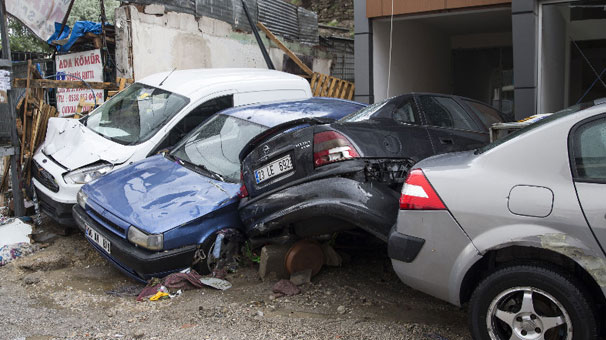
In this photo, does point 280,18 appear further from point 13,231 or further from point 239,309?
point 239,309

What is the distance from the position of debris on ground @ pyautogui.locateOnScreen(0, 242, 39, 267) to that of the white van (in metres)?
0.41

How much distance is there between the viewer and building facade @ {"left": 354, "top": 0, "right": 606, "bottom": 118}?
25.4 ft

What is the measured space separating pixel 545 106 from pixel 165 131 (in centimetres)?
539

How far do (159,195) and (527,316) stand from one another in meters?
3.24

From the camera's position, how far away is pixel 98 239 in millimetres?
4957

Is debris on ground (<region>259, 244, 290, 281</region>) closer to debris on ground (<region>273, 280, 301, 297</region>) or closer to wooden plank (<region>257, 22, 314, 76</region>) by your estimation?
debris on ground (<region>273, 280, 301, 297</region>)

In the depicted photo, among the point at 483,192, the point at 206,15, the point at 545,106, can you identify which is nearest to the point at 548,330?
the point at 483,192

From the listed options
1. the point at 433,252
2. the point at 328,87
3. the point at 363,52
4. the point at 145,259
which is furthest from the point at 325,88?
the point at 433,252

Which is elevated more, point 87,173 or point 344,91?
point 344,91

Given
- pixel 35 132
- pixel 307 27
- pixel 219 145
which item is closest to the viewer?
pixel 219 145

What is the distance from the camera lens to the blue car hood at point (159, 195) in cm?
465

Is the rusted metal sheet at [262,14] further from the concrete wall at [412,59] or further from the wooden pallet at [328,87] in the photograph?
the concrete wall at [412,59]

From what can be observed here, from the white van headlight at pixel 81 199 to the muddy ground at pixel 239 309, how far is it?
2.17 feet

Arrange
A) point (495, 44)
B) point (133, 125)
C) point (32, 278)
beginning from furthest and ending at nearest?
1. point (495, 44)
2. point (133, 125)
3. point (32, 278)
